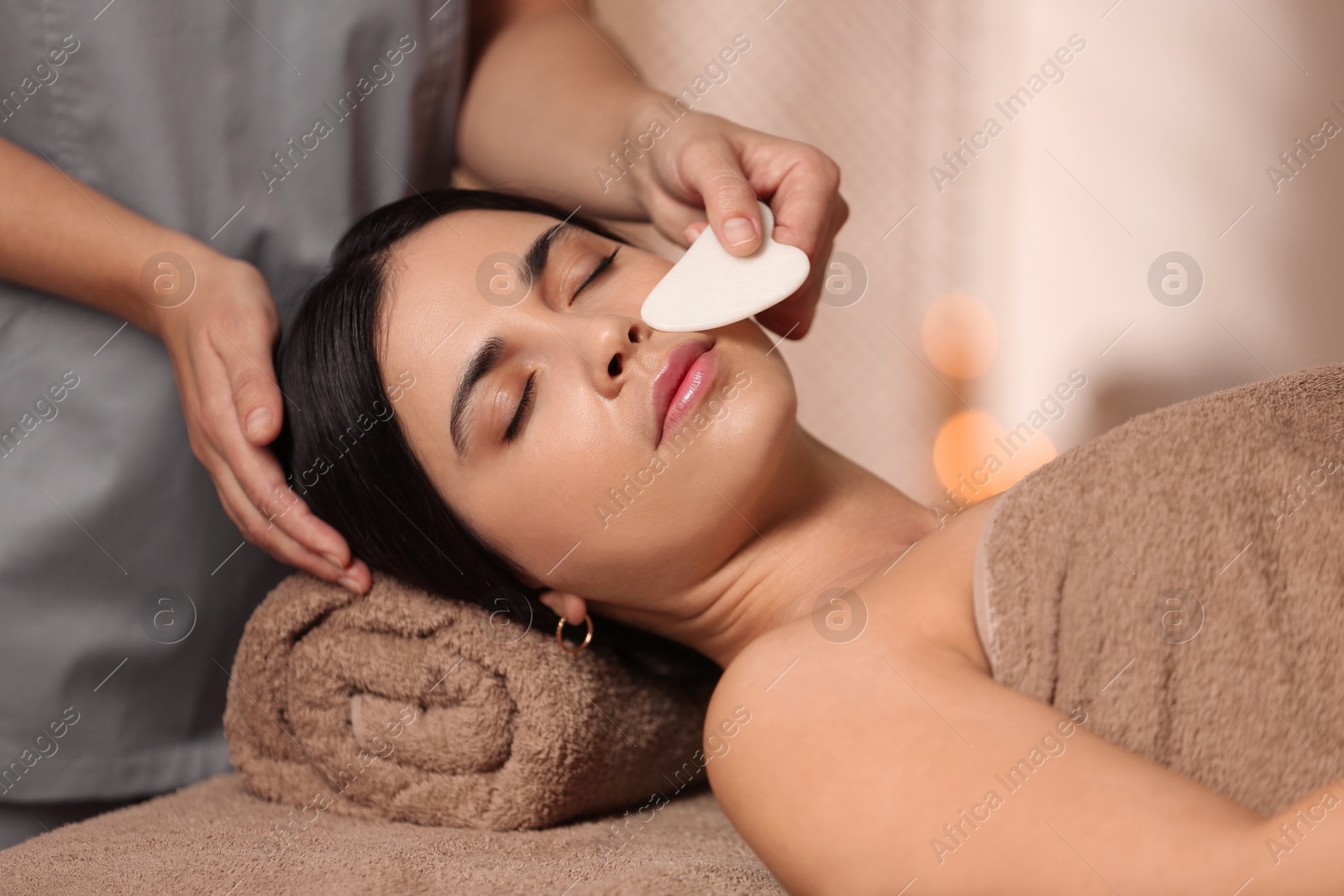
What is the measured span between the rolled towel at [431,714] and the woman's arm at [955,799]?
0.77 feet

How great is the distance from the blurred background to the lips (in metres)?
0.84

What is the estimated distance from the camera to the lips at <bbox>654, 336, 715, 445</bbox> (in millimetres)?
843

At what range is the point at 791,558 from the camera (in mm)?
936

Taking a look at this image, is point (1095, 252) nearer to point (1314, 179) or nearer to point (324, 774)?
point (1314, 179)

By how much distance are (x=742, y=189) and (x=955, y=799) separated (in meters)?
0.59

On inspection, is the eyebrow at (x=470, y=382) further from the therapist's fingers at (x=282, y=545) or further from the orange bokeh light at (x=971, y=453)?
the orange bokeh light at (x=971, y=453)

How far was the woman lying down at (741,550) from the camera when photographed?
0.57 m

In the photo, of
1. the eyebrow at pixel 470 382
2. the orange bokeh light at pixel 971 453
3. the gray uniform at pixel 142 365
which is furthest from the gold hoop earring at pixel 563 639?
the orange bokeh light at pixel 971 453

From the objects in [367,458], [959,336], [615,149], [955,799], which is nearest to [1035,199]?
[959,336]

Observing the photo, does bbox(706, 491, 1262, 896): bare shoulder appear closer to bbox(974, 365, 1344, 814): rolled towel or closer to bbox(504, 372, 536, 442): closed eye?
bbox(974, 365, 1344, 814): rolled towel

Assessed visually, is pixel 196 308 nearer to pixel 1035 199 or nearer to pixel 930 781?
pixel 930 781

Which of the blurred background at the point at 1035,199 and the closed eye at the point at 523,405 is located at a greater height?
the closed eye at the point at 523,405

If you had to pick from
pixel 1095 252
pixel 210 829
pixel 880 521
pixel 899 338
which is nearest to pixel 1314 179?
pixel 1095 252

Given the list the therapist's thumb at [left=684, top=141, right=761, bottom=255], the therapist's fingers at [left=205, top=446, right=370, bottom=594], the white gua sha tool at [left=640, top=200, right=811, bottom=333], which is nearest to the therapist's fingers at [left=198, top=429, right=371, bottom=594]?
the therapist's fingers at [left=205, top=446, right=370, bottom=594]
